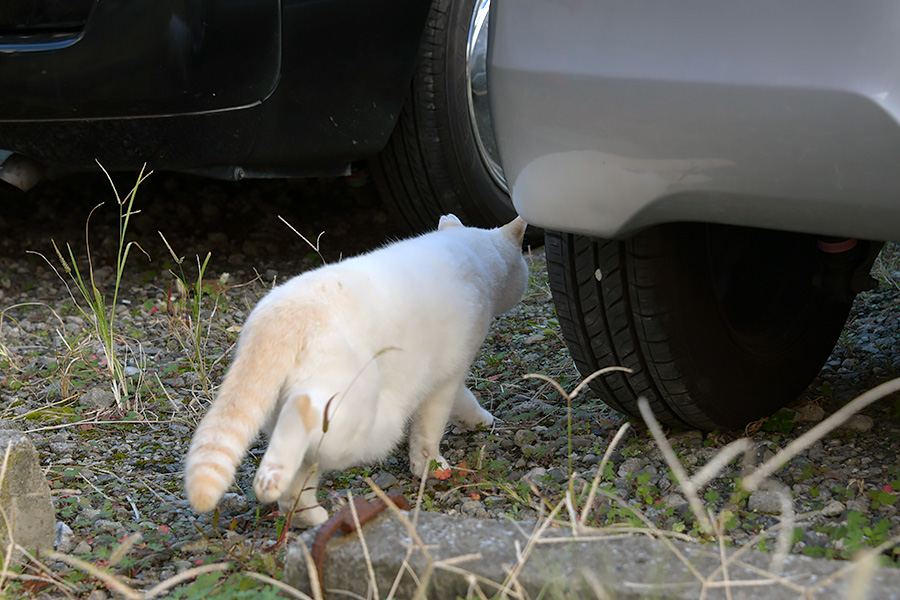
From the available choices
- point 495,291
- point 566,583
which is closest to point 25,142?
point 495,291

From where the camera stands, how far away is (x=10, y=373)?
3.07 metres

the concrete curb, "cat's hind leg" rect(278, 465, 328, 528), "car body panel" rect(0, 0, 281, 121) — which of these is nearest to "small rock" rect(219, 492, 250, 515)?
"cat's hind leg" rect(278, 465, 328, 528)

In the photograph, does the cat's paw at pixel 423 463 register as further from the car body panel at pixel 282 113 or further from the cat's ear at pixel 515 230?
the car body panel at pixel 282 113

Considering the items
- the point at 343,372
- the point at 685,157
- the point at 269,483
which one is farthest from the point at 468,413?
the point at 685,157

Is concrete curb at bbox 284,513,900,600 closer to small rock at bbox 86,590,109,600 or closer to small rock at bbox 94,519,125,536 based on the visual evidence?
small rock at bbox 86,590,109,600

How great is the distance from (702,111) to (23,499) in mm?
1495

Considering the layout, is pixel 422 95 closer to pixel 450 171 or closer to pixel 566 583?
pixel 450 171

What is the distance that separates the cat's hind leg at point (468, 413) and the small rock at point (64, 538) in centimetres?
100

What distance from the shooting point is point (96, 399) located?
281 centimetres

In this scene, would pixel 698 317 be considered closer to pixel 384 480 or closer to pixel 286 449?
pixel 384 480

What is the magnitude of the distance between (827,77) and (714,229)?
0.82m

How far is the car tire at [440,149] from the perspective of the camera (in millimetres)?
3488

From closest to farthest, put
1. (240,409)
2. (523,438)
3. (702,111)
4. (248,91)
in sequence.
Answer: (702,111) < (240,409) < (523,438) < (248,91)

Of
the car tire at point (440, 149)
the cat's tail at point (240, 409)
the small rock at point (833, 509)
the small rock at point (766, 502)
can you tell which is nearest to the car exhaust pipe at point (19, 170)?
the car tire at point (440, 149)
